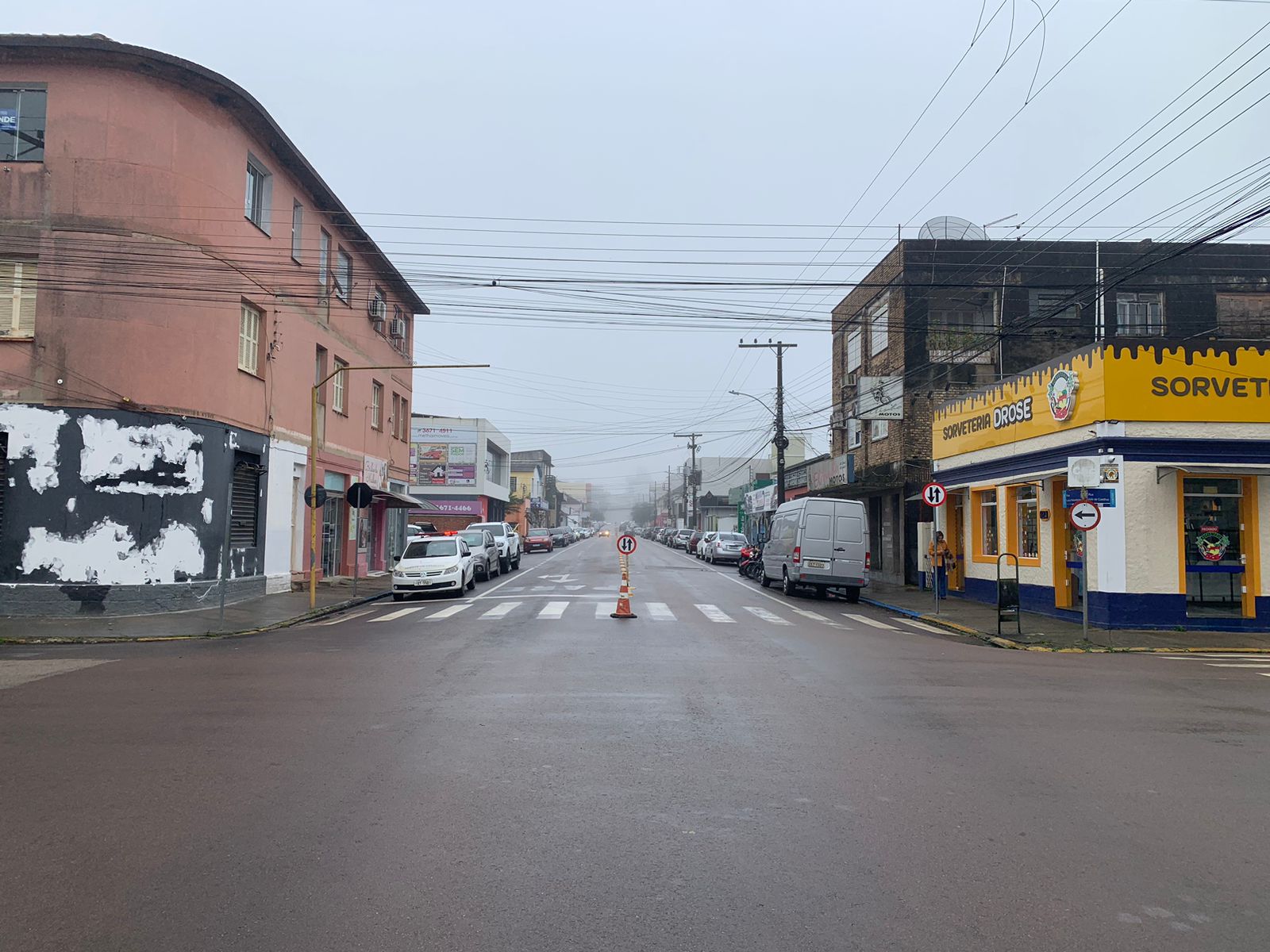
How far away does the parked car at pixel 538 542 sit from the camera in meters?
62.1

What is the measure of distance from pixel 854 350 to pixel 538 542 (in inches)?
1237

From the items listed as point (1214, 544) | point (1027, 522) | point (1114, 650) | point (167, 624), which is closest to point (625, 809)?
point (1114, 650)

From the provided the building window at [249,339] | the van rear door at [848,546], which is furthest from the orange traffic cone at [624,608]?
the building window at [249,339]

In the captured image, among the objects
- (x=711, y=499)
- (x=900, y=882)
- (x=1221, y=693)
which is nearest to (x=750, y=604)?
(x=1221, y=693)

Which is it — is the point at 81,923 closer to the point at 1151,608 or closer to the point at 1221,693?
the point at 1221,693

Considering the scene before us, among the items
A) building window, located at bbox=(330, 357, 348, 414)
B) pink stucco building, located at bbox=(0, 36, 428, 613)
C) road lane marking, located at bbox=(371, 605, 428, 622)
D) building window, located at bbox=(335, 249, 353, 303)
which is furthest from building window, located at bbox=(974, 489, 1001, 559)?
building window, located at bbox=(335, 249, 353, 303)

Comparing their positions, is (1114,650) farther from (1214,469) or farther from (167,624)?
(167,624)

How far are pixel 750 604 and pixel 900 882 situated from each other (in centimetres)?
1712

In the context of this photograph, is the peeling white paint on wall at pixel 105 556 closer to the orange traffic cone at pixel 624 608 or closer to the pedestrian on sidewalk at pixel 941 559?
the orange traffic cone at pixel 624 608

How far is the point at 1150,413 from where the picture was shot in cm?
1783

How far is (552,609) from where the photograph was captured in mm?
19156

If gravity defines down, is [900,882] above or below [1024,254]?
below

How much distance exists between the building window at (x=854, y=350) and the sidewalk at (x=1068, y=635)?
15880 millimetres

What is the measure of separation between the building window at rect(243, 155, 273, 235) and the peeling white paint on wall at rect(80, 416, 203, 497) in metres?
6.22
